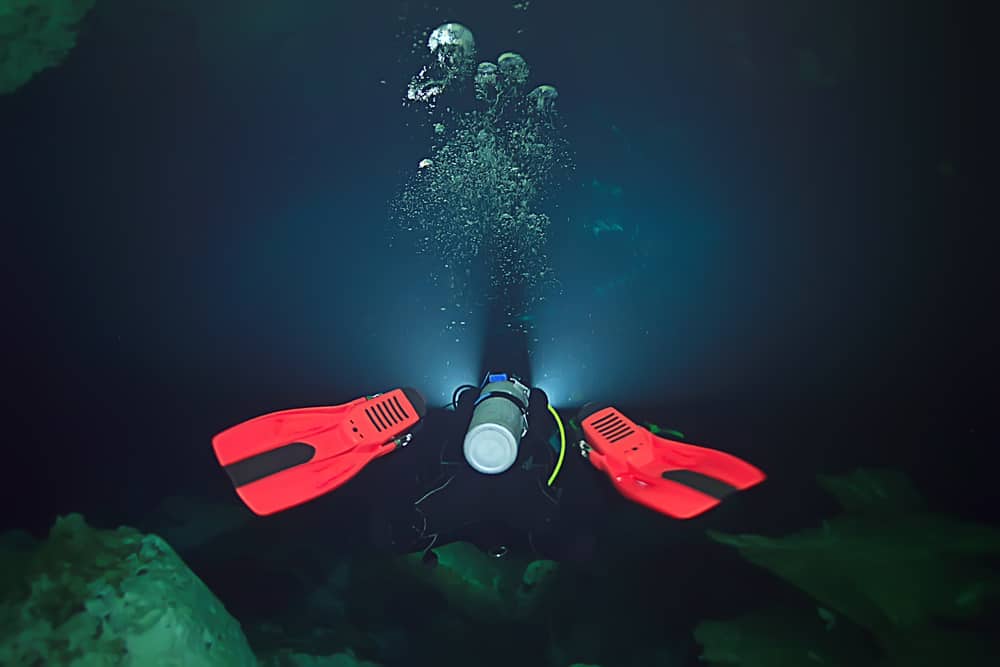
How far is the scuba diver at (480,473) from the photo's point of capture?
1.60m

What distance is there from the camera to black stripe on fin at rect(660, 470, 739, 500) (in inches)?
61.1

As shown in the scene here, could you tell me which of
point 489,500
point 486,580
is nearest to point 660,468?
point 489,500

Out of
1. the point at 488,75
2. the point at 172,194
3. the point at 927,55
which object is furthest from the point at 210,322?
the point at 927,55

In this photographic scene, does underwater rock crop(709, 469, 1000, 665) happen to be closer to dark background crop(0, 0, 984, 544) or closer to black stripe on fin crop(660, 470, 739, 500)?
dark background crop(0, 0, 984, 544)

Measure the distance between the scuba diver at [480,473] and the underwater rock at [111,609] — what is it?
1.78ft

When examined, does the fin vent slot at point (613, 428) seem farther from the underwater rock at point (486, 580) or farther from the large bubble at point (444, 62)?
the large bubble at point (444, 62)

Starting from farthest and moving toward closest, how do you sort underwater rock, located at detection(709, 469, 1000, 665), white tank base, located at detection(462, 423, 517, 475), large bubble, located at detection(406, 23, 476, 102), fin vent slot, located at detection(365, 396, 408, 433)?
large bubble, located at detection(406, 23, 476, 102), underwater rock, located at detection(709, 469, 1000, 665), fin vent slot, located at detection(365, 396, 408, 433), white tank base, located at detection(462, 423, 517, 475)

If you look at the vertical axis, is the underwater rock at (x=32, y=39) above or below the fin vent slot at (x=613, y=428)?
above

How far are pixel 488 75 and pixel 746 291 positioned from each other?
4.20 ft

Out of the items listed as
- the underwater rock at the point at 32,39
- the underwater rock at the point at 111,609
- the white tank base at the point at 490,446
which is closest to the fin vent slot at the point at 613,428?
the white tank base at the point at 490,446

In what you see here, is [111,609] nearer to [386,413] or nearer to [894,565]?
[386,413]

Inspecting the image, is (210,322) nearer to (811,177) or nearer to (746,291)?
(746,291)

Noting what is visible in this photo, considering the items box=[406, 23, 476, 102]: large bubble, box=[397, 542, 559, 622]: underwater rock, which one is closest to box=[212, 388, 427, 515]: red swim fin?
box=[397, 542, 559, 622]: underwater rock

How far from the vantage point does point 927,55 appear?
7.16 ft
